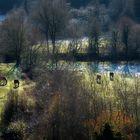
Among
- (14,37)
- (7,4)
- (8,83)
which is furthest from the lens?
(7,4)

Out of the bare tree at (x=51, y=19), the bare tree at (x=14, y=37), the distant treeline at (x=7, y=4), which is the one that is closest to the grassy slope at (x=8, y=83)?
the bare tree at (x=14, y=37)

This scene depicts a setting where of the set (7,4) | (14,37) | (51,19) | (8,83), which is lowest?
(8,83)

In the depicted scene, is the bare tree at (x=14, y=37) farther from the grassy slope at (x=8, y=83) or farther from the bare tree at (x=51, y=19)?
the bare tree at (x=51, y=19)

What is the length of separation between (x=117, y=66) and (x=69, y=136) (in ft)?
131

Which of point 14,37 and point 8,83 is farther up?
point 14,37

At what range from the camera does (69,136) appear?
42406 mm

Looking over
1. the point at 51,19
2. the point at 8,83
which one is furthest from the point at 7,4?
the point at 8,83

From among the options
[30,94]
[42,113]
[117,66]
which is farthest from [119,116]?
[117,66]

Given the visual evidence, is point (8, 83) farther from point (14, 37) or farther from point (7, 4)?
point (7, 4)

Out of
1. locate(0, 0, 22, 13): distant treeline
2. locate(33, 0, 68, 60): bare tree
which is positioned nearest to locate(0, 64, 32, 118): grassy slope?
locate(33, 0, 68, 60): bare tree

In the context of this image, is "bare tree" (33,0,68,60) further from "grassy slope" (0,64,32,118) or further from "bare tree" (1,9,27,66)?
"grassy slope" (0,64,32,118)

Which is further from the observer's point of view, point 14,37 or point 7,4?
point 7,4

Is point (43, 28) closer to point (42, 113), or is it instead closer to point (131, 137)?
point (42, 113)

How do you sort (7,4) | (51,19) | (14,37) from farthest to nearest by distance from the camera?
(7,4) < (51,19) < (14,37)
